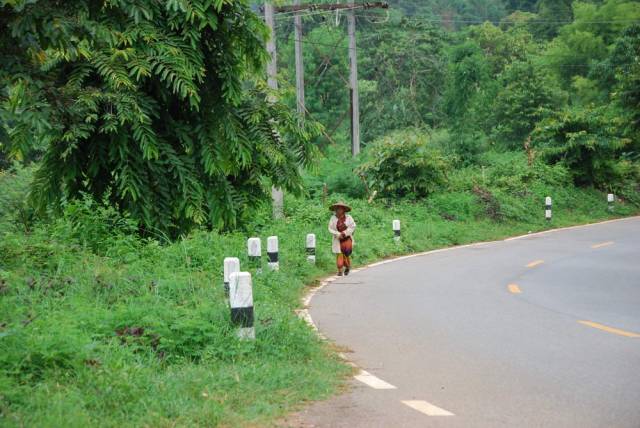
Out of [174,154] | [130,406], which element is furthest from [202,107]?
[130,406]

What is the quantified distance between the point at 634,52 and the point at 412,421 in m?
42.1

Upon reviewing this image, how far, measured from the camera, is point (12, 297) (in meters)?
9.23

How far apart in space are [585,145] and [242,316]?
100 ft

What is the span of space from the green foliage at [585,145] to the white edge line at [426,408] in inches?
1219

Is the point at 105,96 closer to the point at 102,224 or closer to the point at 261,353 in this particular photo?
the point at 102,224

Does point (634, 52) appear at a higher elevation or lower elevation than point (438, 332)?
higher

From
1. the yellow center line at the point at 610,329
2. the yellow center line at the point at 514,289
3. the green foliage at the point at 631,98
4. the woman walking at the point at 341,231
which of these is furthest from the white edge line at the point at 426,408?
the green foliage at the point at 631,98

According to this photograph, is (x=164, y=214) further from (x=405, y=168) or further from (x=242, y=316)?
(x=405, y=168)

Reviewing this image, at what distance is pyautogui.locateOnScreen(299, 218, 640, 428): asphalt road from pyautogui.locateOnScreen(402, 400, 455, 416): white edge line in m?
0.03

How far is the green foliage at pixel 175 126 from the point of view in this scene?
465 inches

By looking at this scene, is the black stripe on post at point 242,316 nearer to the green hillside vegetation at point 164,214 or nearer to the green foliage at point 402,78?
the green hillside vegetation at point 164,214

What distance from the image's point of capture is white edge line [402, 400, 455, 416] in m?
6.74

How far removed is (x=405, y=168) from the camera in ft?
96.7

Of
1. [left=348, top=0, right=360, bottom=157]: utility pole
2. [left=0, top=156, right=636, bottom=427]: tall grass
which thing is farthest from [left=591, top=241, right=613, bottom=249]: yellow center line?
[left=348, top=0, right=360, bottom=157]: utility pole
